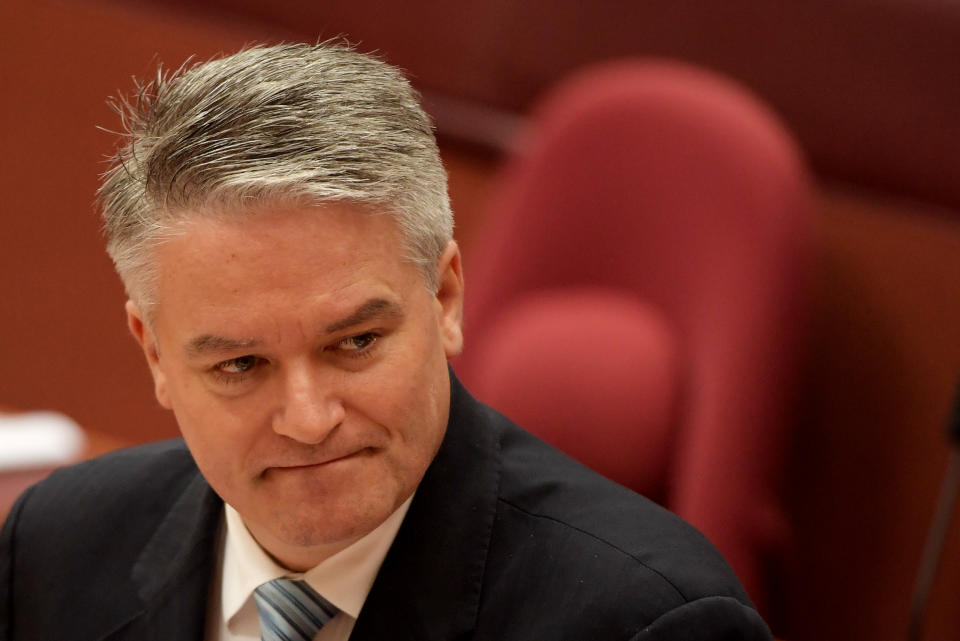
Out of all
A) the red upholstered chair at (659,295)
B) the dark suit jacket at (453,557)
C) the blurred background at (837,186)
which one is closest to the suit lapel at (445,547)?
the dark suit jacket at (453,557)

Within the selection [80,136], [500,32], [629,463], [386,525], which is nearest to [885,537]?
[629,463]

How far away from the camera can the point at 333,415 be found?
1256mm

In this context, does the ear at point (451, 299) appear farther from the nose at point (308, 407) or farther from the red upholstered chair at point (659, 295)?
the red upholstered chair at point (659, 295)

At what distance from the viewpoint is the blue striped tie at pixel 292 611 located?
4.63ft

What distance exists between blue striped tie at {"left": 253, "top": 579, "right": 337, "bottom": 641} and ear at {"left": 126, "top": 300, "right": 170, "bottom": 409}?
0.23 metres

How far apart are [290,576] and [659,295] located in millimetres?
1195

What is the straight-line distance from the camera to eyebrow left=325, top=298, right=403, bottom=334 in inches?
49.3

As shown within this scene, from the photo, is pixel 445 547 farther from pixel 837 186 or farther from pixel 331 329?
pixel 837 186

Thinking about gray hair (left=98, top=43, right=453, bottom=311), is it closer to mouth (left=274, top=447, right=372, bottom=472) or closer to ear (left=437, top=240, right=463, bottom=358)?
ear (left=437, top=240, right=463, bottom=358)

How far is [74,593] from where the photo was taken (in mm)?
1562

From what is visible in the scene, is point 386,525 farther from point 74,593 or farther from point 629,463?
point 629,463

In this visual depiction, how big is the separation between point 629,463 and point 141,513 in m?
0.92

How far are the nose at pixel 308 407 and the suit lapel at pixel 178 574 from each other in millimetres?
316

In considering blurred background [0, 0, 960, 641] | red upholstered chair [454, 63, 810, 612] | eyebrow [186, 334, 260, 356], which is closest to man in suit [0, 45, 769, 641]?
eyebrow [186, 334, 260, 356]
